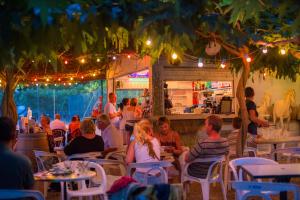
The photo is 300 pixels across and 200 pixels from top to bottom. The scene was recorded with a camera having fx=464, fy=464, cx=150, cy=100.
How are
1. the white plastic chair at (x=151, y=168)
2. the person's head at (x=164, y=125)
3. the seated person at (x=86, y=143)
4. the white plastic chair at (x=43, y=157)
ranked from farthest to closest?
the person's head at (x=164, y=125)
the white plastic chair at (x=43, y=157)
the seated person at (x=86, y=143)
the white plastic chair at (x=151, y=168)

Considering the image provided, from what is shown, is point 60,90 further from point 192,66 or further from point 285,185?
point 285,185

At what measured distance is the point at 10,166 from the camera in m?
3.68

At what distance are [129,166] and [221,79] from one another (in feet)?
22.6

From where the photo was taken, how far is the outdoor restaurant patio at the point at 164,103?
10.2 feet

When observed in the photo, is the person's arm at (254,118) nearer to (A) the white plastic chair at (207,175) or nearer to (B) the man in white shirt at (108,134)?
(A) the white plastic chair at (207,175)

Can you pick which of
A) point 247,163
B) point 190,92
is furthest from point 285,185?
point 190,92

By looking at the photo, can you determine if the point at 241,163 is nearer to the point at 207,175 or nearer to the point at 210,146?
the point at 210,146

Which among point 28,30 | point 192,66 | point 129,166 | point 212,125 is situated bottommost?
point 129,166

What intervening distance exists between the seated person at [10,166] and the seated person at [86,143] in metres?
2.48

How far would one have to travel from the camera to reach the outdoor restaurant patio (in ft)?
10.2

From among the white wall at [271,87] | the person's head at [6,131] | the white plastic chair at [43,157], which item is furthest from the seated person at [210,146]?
the white wall at [271,87]

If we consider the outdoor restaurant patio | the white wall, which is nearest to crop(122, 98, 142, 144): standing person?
the outdoor restaurant patio

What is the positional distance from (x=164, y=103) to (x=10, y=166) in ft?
24.6

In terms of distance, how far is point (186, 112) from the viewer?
11914 millimetres
